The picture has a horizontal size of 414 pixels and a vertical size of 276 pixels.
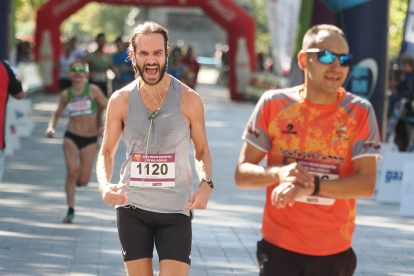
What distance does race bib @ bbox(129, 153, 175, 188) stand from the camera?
11.7 feet

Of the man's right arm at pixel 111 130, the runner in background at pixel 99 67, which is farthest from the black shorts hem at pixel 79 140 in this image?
the runner in background at pixel 99 67

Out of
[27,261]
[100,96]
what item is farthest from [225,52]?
[27,261]

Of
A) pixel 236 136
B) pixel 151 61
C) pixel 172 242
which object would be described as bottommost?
pixel 236 136

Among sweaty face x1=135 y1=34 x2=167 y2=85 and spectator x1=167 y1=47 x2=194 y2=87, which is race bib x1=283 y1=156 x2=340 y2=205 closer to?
sweaty face x1=135 y1=34 x2=167 y2=85

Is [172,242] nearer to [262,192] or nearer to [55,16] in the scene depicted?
[262,192]

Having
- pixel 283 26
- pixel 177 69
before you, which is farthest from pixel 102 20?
pixel 177 69

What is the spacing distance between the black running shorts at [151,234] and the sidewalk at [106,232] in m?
2.25

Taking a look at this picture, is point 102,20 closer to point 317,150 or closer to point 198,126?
point 198,126

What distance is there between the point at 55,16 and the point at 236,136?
11916mm

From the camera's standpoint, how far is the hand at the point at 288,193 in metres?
2.87

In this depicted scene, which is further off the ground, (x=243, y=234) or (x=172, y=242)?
(x=172, y=242)

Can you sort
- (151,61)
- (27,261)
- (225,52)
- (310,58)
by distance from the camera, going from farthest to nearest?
(225,52), (27,261), (151,61), (310,58)

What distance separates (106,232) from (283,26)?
12312 millimetres

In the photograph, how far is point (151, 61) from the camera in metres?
3.55
